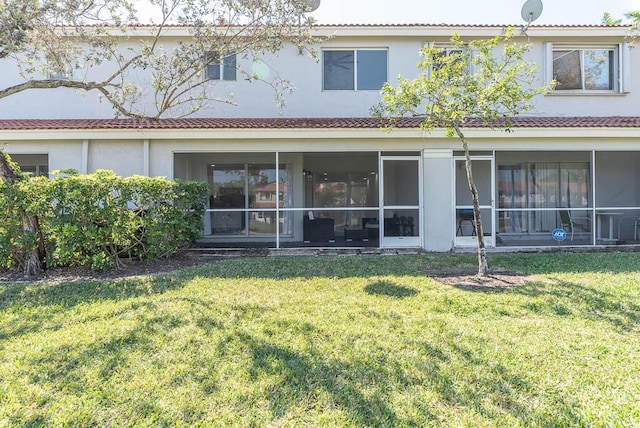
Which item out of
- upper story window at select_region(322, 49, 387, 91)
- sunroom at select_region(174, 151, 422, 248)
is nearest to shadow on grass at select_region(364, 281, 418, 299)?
sunroom at select_region(174, 151, 422, 248)

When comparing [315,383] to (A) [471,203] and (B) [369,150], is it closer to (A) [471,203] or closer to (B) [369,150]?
(B) [369,150]

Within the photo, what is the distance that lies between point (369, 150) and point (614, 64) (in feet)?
31.6

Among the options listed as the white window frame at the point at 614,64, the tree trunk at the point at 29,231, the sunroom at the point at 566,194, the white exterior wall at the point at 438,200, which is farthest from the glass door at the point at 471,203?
the tree trunk at the point at 29,231

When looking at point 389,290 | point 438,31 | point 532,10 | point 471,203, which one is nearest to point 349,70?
point 438,31

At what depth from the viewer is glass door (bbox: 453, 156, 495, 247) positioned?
36.6ft

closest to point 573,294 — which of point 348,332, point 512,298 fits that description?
point 512,298

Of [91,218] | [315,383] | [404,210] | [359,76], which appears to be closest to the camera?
[315,383]

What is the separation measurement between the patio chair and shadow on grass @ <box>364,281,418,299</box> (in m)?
10.2

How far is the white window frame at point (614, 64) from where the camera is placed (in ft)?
41.6

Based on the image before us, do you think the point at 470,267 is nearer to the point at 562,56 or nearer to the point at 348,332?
the point at 348,332

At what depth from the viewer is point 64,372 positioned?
3717mm

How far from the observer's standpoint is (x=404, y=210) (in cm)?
1136

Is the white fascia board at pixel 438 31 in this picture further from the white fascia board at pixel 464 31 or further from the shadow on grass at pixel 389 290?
the shadow on grass at pixel 389 290

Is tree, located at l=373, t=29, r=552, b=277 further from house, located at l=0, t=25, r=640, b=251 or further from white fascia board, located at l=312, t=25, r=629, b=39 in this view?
white fascia board, located at l=312, t=25, r=629, b=39
